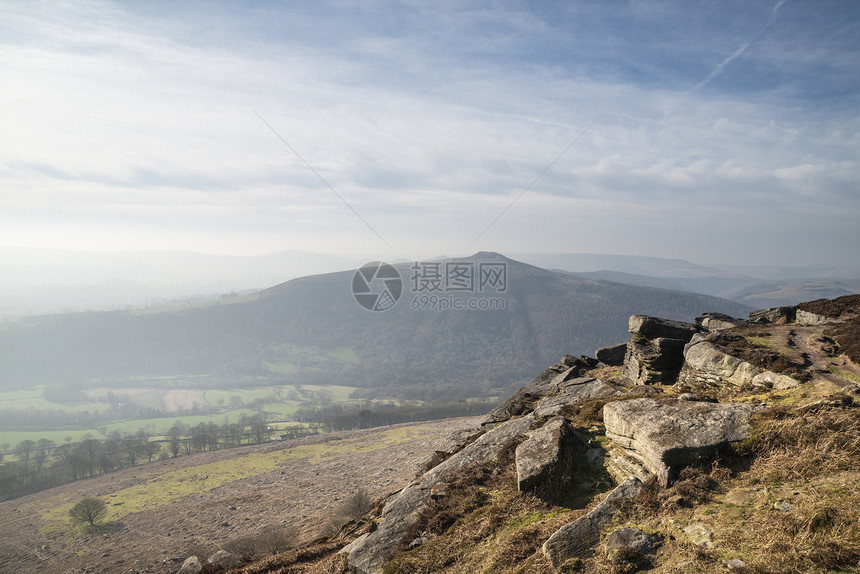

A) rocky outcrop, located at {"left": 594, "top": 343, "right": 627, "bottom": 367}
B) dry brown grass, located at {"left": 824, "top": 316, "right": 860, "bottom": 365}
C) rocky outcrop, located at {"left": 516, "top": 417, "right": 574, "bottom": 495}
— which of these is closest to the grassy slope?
rocky outcrop, located at {"left": 516, "top": 417, "right": 574, "bottom": 495}

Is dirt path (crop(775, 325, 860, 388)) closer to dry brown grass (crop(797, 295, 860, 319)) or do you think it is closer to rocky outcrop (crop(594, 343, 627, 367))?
dry brown grass (crop(797, 295, 860, 319))

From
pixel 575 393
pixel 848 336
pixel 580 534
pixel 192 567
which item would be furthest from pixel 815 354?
pixel 192 567

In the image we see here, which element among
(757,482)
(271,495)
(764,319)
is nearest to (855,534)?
(757,482)

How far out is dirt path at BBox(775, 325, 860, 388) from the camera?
49.5 ft

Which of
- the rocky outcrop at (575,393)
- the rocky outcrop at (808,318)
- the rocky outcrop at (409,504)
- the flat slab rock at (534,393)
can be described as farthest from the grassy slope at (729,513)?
the rocky outcrop at (808,318)

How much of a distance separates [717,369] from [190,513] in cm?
6991

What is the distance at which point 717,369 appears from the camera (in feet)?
61.4

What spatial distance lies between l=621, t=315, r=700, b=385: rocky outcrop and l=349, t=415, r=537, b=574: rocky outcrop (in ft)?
30.1

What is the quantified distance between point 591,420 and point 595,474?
4.06m

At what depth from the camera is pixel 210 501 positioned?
199 ft

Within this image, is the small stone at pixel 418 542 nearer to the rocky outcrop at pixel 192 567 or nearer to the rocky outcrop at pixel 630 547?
the rocky outcrop at pixel 630 547

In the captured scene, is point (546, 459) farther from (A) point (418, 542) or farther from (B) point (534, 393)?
(B) point (534, 393)

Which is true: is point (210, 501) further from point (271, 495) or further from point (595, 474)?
point (595, 474)

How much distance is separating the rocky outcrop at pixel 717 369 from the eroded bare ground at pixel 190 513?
3413 cm
